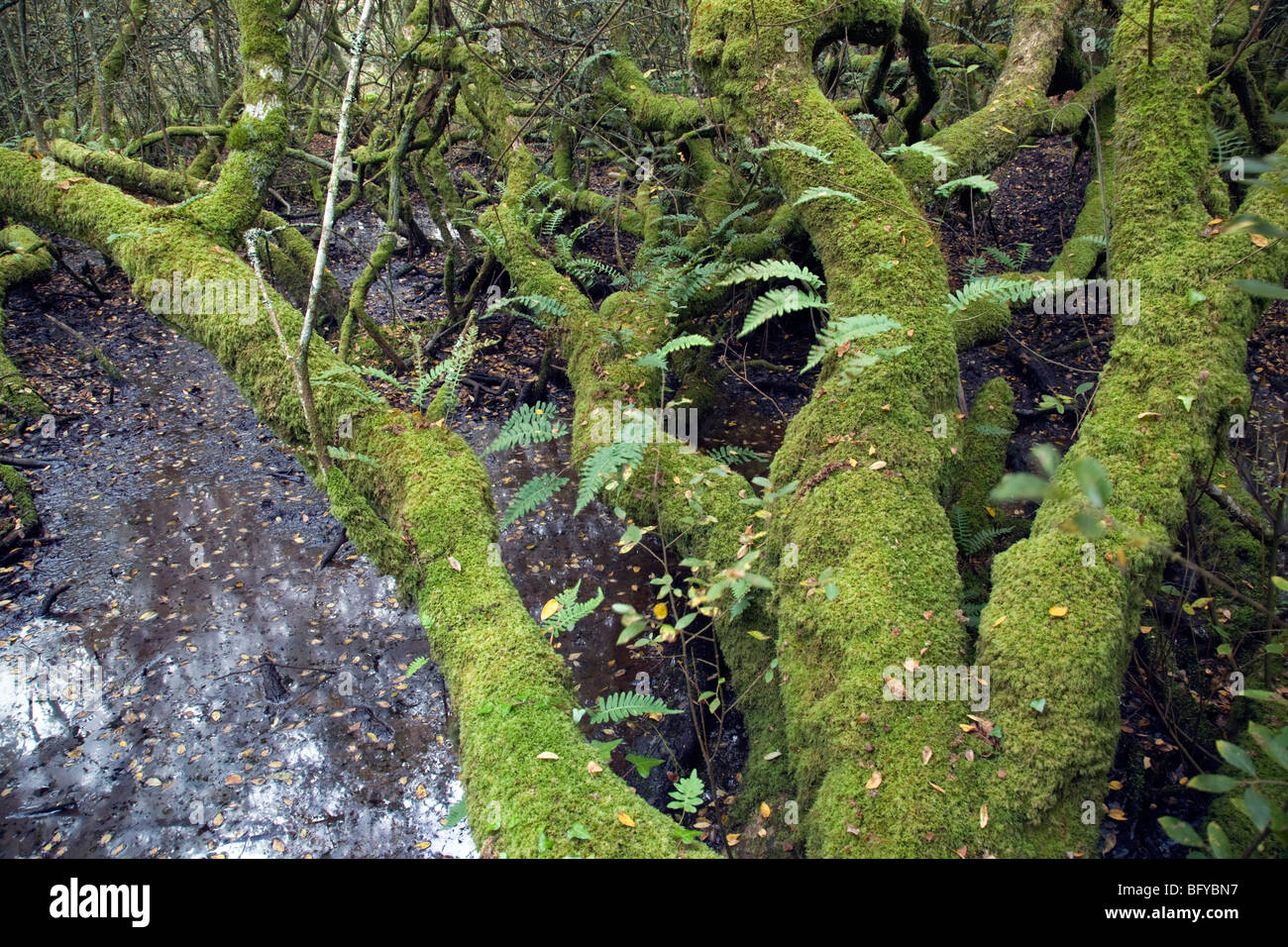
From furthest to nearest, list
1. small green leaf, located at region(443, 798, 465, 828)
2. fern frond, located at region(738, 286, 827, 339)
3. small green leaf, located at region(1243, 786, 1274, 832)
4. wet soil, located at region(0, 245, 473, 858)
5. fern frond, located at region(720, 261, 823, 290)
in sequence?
wet soil, located at region(0, 245, 473, 858), fern frond, located at region(720, 261, 823, 290), fern frond, located at region(738, 286, 827, 339), small green leaf, located at region(443, 798, 465, 828), small green leaf, located at region(1243, 786, 1274, 832)

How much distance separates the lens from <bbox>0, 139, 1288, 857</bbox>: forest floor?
368 centimetres

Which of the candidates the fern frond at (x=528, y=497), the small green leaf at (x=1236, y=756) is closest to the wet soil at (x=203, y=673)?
the fern frond at (x=528, y=497)

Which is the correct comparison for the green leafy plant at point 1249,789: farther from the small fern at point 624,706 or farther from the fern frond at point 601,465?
the fern frond at point 601,465

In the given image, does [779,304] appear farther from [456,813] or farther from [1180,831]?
[456,813]

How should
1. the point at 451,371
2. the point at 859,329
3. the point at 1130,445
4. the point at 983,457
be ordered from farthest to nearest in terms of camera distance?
the point at 983,457 → the point at 451,371 → the point at 1130,445 → the point at 859,329

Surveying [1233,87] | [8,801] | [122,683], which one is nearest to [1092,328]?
[1233,87]

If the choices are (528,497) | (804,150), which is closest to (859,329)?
(804,150)

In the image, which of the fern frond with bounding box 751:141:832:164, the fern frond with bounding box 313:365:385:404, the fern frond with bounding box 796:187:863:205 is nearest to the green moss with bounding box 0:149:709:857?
the fern frond with bounding box 313:365:385:404

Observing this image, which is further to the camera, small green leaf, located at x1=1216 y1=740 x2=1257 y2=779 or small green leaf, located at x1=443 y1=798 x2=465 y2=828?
small green leaf, located at x1=443 y1=798 x2=465 y2=828

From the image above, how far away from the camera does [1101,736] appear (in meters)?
2.32

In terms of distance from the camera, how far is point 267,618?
482 cm

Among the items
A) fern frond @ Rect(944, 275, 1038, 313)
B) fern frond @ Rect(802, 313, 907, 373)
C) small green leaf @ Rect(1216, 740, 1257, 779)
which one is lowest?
small green leaf @ Rect(1216, 740, 1257, 779)

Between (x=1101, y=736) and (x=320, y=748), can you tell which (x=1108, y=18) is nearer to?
(x=1101, y=736)

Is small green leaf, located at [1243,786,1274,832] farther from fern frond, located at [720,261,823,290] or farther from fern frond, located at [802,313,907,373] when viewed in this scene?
fern frond, located at [720,261,823,290]
